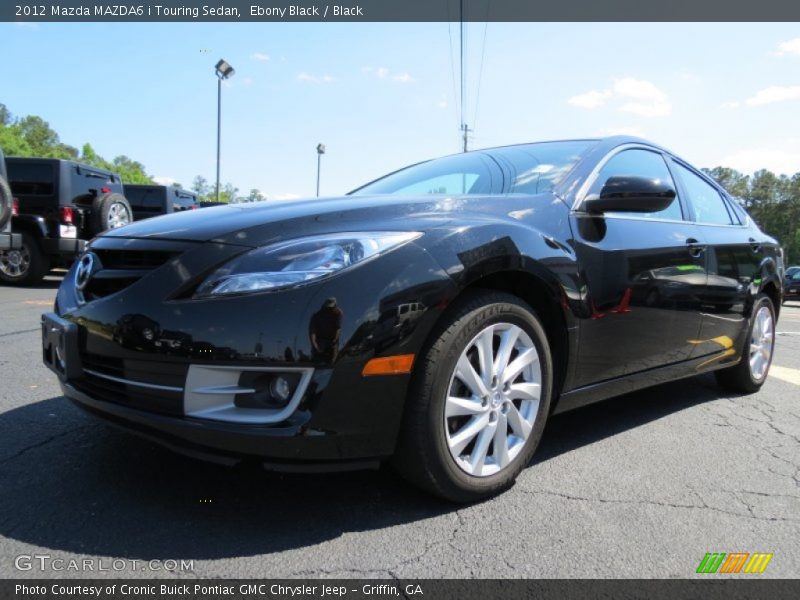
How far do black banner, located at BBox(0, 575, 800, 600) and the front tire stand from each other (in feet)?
1.39

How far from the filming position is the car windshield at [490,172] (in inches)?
115

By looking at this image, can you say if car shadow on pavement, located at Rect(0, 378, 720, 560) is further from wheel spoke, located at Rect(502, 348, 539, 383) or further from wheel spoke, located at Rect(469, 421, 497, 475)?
wheel spoke, located at Rect(502, 348, 539, 383)

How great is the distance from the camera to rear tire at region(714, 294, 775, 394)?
4.14 m

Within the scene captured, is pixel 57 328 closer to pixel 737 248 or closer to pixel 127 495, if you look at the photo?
pixel 127 495

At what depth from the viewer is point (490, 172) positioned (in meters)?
3.20

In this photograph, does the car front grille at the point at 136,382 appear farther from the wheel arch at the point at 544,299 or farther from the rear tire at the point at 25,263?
the rear tire at the point at 25,263

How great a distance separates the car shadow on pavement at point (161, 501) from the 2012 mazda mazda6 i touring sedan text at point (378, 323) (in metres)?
0.26

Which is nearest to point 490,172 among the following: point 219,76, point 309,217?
point 309,217

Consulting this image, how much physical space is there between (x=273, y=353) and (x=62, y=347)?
917mm

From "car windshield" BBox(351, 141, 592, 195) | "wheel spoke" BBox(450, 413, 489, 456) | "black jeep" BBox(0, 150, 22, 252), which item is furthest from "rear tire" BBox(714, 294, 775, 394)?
"black jeep" BBox(0, 150, 22, 252)

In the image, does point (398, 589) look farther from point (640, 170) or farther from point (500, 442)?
point (640, 170)

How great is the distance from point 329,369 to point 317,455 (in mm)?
279

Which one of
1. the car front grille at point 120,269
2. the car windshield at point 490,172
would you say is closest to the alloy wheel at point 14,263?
the car windshield at point 490,172

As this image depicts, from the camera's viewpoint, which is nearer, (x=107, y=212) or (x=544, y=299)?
(x=544, y=299)
